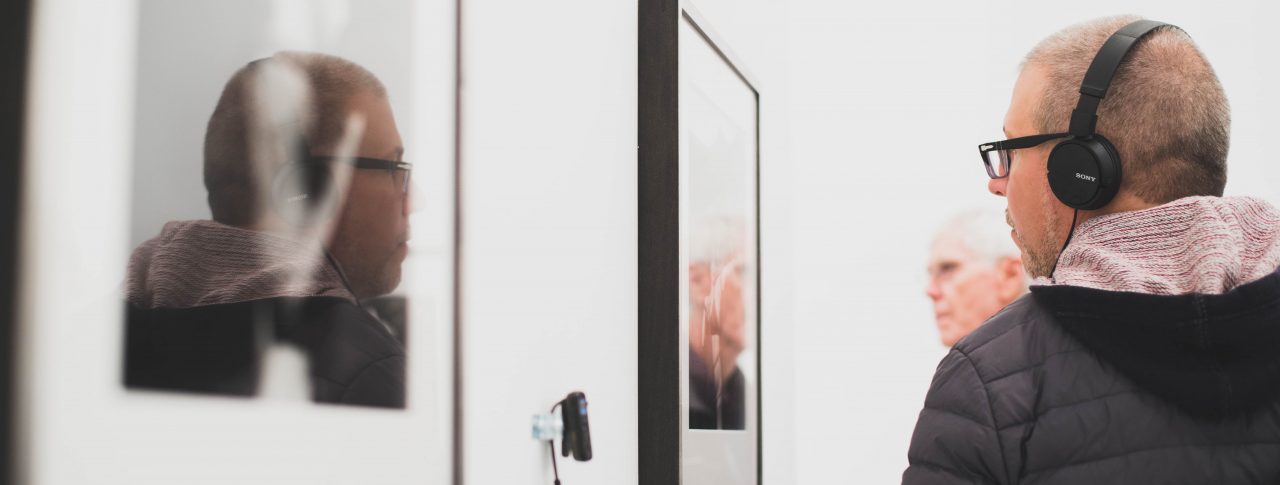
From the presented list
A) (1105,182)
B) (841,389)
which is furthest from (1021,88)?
(841,389)

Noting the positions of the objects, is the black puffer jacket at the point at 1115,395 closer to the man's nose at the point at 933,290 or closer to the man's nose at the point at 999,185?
the man's nose at the point at 999,185

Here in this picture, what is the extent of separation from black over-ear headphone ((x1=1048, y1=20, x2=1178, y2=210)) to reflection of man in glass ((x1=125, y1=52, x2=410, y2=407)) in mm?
876

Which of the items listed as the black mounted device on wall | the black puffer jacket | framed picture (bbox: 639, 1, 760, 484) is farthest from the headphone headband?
the black mounted device on wall

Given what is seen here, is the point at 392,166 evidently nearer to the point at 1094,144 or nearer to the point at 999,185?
the point at 1094,144

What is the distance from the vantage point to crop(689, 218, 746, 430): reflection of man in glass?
5.40 ft

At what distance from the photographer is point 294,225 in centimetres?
50

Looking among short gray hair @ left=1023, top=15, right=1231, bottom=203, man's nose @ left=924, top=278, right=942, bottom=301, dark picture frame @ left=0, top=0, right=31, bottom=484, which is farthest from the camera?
man's nose @ left=924, top=278, right=942, bottom=301

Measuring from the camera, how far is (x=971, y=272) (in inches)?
119

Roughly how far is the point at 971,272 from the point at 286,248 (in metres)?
2.88

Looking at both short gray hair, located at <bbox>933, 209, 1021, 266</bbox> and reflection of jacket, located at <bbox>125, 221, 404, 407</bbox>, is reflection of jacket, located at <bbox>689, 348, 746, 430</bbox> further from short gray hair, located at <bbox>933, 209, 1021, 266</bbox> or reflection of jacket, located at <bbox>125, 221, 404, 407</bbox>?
short gray hair, located at <bbox>933, 209, 1021, 266</bbox>

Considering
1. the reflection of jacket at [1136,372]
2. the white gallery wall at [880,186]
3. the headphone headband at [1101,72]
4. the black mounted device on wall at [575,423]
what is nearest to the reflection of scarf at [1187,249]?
the reflection of jacket at [1136,372]

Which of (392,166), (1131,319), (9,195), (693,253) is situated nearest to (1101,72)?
(1131,319)

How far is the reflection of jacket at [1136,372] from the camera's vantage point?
3.05 feet

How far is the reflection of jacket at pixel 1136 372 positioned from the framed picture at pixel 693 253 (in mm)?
480
